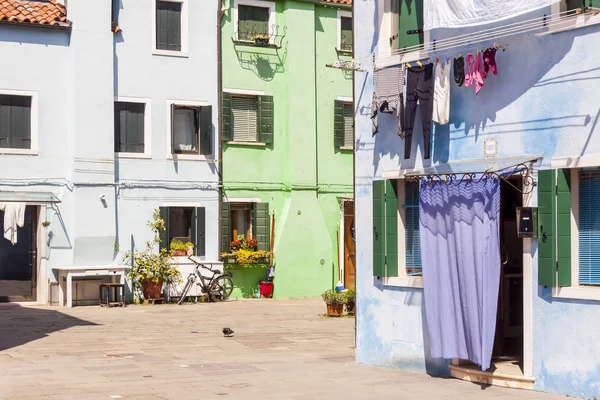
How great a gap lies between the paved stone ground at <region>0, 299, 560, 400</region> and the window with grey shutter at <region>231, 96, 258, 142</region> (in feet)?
21.1

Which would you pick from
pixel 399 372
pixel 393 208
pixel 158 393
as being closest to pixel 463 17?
pixel 393 208

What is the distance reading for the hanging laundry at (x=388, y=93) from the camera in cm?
1470

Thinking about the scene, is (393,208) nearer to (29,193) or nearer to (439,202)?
(439,202)

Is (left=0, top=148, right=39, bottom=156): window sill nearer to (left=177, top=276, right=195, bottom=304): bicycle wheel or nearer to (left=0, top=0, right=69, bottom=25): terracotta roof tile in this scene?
(left=0, top=0, right=69, bottom=25): terracotta roof tile

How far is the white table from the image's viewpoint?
25.9 metres

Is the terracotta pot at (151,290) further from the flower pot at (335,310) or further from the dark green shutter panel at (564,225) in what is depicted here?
the dark green shutter panel at (564,225)

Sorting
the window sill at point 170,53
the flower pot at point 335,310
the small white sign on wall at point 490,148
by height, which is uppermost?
the window sill at point 170,53

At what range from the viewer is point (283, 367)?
612 inches

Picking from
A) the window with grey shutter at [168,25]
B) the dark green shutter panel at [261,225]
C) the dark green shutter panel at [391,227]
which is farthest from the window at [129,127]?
the dark green shutter panel at [391,227]

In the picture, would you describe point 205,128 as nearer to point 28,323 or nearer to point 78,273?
point 78,273

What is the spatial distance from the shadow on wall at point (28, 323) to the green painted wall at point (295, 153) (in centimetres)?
691

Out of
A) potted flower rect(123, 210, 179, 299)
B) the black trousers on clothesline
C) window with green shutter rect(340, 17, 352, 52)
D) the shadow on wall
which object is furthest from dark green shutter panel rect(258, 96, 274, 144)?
the black trousers on clothesline

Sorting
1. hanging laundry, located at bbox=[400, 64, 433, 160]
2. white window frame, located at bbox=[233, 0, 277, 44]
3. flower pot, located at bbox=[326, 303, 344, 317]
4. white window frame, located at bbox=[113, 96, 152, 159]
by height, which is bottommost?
flower pot, located at bbox=[326, 303, 344, 317]

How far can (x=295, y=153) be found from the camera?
29.9 m
